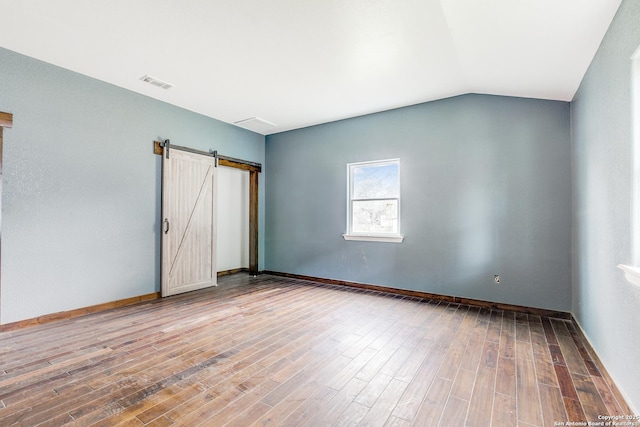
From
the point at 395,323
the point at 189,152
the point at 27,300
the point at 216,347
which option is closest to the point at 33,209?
the point at 27,300

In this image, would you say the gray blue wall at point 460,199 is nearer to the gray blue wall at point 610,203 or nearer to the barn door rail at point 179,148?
the gray blue wall at point 610,203

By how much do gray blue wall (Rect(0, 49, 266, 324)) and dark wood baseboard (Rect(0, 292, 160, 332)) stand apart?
54 millimetres

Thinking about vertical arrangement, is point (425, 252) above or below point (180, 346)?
above

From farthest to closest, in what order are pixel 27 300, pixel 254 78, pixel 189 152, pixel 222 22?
pixel 189 152
pixel 254 78
pixel 27 300
pixel 222 22

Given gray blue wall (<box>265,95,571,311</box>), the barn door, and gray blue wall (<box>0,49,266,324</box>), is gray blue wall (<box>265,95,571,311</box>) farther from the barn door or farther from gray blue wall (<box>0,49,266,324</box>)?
gray blue wall (<box>0,49,266,324</box>)

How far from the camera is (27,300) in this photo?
3.16m

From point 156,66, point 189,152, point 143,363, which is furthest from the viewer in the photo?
point 189,152

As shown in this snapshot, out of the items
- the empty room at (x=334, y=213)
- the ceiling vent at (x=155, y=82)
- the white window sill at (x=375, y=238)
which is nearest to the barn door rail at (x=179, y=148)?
the empty room at (x=334, y=213)

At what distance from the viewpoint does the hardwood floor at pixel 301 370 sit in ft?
5.71

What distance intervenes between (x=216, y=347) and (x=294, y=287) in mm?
2455

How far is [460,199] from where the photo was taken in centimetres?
413

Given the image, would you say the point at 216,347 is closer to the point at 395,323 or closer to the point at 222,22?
the point at 395,323

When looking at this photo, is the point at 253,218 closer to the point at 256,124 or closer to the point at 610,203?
the point at 256,124

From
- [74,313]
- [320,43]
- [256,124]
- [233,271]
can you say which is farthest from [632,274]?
[233,271]
